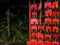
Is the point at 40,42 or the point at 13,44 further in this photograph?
the point at 13,44

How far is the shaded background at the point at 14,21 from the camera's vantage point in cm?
602

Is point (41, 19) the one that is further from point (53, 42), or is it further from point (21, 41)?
point (21, 41)

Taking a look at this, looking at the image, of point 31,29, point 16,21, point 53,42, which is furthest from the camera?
point 16,21

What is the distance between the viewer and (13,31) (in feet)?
20.2

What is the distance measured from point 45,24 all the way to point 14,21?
1.64 metres

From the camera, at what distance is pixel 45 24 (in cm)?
493

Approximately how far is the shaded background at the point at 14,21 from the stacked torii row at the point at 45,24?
0.83m

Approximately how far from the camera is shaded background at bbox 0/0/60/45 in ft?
19.7

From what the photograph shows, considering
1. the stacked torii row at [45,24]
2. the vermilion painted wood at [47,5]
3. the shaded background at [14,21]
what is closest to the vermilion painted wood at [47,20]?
the stacked torii row at [45,24]

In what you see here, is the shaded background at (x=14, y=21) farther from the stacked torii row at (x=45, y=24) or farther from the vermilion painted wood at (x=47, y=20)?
the vermilion painted wood at (x=47, y=20)

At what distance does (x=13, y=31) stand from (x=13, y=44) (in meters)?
0.43

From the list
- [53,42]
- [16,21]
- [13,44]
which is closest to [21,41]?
[13,44]

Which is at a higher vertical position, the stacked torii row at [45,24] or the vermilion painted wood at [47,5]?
the vermilion painted wood at [47,5]

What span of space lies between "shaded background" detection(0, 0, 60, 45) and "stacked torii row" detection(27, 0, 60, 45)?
32.6 inches
